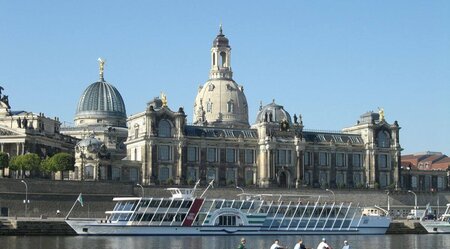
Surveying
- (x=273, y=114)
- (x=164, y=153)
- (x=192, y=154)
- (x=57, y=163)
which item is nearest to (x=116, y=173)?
(x=164, y=153)

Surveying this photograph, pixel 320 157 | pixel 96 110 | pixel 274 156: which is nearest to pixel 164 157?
pixel 274 156

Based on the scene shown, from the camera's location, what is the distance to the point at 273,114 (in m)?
149

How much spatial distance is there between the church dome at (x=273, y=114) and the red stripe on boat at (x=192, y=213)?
48.5 m

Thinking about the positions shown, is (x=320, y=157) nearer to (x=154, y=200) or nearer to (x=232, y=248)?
(x=154, y=200)

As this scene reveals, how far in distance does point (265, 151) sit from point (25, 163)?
38.6 m

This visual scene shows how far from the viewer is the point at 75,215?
117938 millimetres

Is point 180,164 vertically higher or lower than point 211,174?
higher

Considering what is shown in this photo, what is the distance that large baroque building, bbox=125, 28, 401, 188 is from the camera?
137875 mm

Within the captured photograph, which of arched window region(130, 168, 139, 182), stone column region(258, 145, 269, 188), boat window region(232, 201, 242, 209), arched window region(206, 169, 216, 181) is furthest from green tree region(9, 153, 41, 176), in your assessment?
stone column region(258, 145, 269, 188)

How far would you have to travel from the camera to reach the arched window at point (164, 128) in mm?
138250

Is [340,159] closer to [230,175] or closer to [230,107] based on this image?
[230,175]

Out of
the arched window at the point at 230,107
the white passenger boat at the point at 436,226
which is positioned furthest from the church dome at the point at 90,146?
the white passenger boat at the point at 436,226

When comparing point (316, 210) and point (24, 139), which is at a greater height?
point (24, 139)

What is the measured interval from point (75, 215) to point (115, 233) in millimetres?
22986
